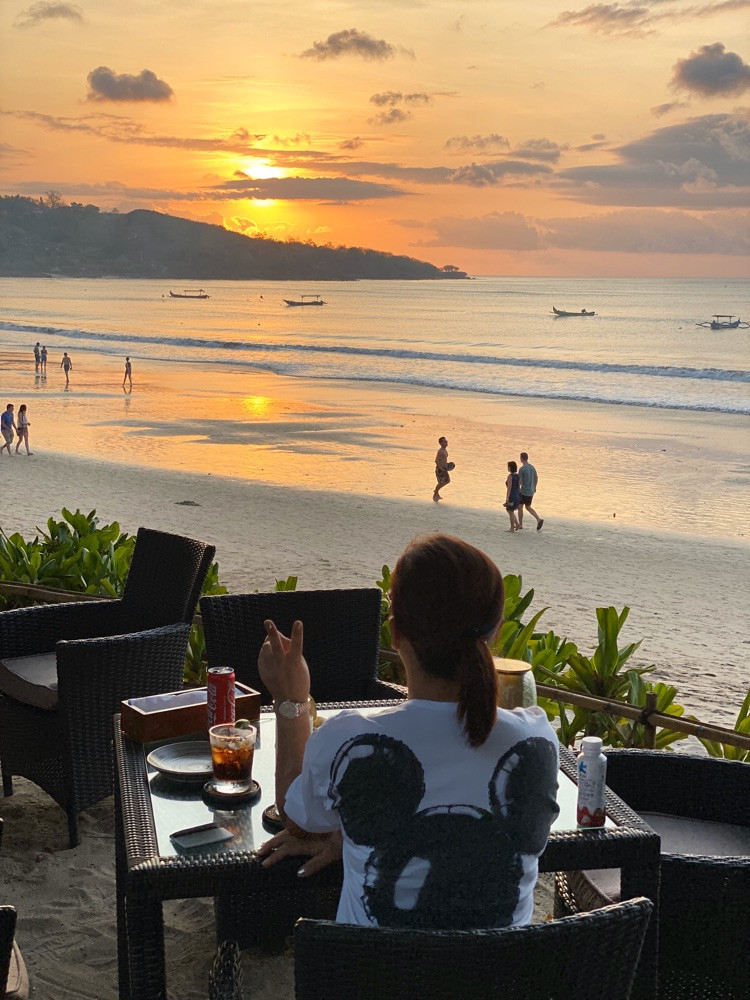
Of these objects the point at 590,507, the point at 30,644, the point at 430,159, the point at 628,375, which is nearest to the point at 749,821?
the point at 30,644

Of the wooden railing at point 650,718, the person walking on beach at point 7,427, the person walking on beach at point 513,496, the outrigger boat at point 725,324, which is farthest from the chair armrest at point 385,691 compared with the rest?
the outrigger boat at point 725,324

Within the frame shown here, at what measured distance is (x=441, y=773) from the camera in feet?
5.54

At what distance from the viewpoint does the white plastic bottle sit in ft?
7.11

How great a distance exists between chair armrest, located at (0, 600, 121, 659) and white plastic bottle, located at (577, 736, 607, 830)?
267 cm

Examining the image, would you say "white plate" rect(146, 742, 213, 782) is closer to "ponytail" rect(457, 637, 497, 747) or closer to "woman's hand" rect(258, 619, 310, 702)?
"woman's hand" rect(258, 619, 310, 702)

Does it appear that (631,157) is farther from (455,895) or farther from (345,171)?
(455,895)

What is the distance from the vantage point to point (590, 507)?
55.5 ft

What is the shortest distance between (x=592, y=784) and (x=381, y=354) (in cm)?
4751

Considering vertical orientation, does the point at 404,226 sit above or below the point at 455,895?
above

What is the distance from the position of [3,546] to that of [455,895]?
16.0 ft

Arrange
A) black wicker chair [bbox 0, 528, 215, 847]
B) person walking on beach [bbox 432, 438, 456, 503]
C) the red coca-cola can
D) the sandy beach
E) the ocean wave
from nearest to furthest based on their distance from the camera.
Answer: the red coca-cola can
the sandy beach
black wicker chair [bbox 0, 528, 215, 847]
person walking on beach [bbox 432, 438, 456, 503]
the ocean wave

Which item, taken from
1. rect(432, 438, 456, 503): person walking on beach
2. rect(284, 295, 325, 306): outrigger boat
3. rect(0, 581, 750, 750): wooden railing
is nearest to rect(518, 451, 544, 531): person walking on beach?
rect(432, 438, 456, 503): person walking on beach

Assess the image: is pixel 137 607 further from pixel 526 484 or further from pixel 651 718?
pixel 526 484

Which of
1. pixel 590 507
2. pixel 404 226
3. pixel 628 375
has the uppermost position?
pixel 404 226
